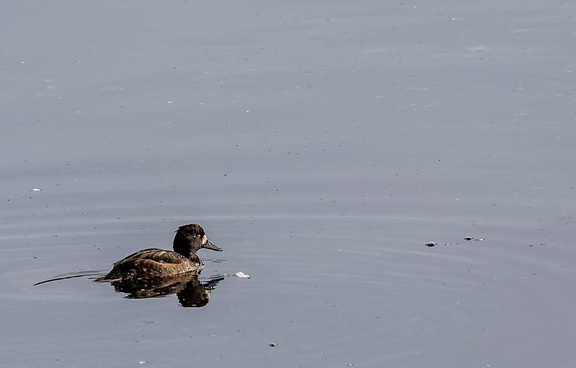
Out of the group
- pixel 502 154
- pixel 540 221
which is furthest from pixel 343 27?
pixel 540 221

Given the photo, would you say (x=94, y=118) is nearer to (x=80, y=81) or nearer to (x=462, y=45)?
(x=80, y=81)

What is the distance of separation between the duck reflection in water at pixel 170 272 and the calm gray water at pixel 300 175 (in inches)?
9.0

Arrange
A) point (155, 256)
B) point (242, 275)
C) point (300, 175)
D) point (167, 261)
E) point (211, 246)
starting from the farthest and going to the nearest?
point (300, 175) → point (211, 246) → point (167, 261) → point (155, 256) → point (242, 275)

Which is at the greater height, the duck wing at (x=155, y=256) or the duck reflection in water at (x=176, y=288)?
the duck wing at (x=155, y=256)

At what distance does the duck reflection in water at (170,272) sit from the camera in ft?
49.4

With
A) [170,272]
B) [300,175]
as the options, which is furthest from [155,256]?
[300,175]

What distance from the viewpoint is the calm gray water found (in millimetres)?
13070

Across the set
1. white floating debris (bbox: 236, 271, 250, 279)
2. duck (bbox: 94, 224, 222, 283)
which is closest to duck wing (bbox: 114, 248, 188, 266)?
duck (bbox: 94, 224, 222, 283)

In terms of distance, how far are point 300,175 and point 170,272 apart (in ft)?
8.14

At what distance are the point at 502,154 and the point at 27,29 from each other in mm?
8621

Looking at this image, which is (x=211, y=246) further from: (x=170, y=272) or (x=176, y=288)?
(x=176, y=288)

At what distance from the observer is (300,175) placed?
1753 centimetres

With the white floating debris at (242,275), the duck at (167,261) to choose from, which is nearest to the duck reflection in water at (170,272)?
the duck at (167,261)

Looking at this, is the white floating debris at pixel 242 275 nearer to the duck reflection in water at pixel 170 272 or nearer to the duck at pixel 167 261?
the duck reflection in water at pixel 170 272
